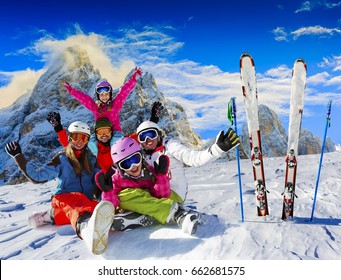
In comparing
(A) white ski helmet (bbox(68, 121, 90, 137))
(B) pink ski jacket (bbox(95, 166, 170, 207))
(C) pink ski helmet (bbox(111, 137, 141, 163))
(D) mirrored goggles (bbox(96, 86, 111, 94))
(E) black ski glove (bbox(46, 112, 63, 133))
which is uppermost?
(D) mirrored goggles (bbox(96, 86, 111, 94))

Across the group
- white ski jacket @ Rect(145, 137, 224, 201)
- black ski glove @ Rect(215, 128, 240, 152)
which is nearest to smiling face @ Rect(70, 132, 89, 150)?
white ski jacket @ Rect(145, 137, 224, 201)

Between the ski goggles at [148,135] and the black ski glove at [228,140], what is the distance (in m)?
0.87

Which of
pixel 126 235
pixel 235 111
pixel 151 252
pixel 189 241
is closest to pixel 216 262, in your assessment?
pixel 189 241

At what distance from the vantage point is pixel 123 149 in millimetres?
3291

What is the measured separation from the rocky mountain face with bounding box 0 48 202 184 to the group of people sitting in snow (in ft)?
205

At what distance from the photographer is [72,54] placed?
90.8 m

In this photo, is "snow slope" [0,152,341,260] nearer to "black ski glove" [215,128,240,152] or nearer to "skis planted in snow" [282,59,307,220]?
"skis planted in snow" [282,59,307,220]

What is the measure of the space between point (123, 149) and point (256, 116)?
1543mm

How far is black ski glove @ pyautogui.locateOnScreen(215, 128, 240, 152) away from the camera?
2984 mm

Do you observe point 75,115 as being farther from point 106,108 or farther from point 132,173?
Answer: point 132,173

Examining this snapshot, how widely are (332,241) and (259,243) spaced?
65cm

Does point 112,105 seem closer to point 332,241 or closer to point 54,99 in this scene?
point 332,241

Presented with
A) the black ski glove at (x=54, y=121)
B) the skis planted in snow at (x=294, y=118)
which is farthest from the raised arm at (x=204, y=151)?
the black ski glove at (x=54, y=121)

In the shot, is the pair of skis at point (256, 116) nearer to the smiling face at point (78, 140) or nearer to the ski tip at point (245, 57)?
the ski tip at point (245, 57)
